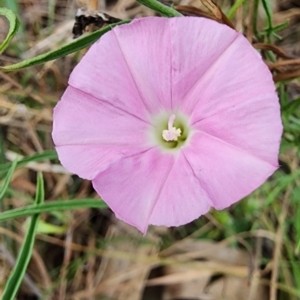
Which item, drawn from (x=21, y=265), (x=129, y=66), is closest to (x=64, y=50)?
(x=129, y=66)

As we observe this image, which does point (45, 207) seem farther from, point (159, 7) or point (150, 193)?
point (159, 7)

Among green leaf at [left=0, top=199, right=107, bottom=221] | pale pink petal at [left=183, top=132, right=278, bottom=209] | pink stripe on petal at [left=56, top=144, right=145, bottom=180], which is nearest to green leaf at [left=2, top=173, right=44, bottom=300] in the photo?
green leaf at [left=0, top=199, right=107, bottom=221]

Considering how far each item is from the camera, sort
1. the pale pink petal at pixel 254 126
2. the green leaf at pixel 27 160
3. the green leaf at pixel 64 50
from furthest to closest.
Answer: the green leaf at pixel 27 160
the green leaf at pixel 64 50
the pale pink petal at pixel 254 126

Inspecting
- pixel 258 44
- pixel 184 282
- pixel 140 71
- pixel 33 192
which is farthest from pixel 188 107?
pixel 33 192

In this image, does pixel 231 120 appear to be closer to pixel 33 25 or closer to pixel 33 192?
pixel 33 192

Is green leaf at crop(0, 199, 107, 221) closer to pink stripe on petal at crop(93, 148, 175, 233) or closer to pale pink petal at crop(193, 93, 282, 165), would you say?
pink stripe on petal at crop(93, 148, 175, 233)

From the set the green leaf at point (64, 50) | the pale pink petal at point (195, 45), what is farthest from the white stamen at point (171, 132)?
the green leaf at point (64, 50)

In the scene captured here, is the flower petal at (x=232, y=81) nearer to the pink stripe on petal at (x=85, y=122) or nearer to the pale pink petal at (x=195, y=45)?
the pale pink petal at (x=195, y=45)
